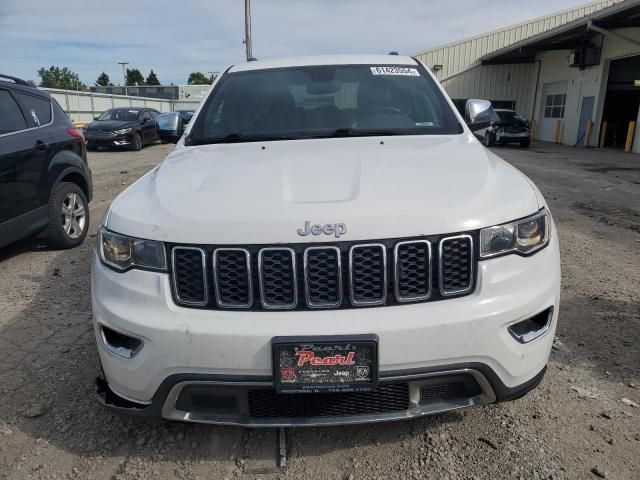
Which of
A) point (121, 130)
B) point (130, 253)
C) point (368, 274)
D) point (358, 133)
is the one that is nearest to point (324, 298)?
point (368, 274)

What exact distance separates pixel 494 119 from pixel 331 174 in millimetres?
1985

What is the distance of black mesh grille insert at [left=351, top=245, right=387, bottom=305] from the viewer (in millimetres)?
1886

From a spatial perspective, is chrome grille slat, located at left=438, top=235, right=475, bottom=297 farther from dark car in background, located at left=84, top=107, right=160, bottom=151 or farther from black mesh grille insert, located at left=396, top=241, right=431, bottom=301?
dark car in background, located at left=84, top=107, right=160, bottom=151

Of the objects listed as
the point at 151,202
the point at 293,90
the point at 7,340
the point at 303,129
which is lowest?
the point at 7,340

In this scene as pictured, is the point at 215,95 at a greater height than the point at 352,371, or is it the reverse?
the point at 215,95

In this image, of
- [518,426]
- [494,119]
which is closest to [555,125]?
[494,119]

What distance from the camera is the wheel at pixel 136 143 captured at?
677 inches

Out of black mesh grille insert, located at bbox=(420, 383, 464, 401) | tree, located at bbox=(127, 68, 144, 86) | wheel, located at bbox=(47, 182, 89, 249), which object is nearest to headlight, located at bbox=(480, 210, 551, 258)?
black mesh grille insert, located at bbox=(420, 383, 464, 401)

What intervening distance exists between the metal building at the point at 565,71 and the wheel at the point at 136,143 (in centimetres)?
1606

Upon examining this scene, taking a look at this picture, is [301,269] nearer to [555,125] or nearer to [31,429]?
[31,429]

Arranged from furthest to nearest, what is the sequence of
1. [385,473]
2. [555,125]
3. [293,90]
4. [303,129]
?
[555,125] < [293,90] < [303,129] < [385,473]

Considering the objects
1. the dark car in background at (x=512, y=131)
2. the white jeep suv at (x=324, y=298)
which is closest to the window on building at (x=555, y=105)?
the dark car in background at (x=512, y=131)

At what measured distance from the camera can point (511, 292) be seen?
76.3 inches

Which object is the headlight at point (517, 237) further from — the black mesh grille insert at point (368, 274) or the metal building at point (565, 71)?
the metal building at point (565, 71)
